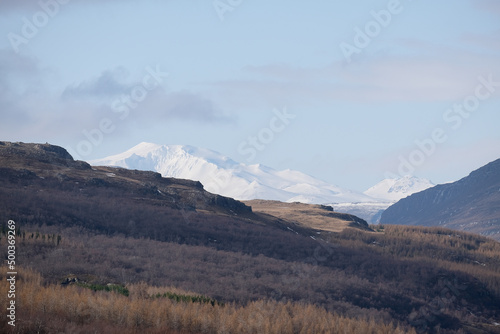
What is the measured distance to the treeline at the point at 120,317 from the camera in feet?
179

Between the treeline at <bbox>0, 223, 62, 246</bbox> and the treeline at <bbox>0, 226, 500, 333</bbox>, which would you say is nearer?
the treeline at <bbox>0, 226, 500, 333</bbox>

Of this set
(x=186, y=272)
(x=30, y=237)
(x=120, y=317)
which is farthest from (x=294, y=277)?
(x=120, y=317)

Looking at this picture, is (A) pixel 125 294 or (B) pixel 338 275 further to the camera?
(B) pixel 338 275

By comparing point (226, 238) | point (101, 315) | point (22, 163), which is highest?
point (22, 163)

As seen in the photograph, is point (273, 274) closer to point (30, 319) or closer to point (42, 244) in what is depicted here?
point (42, 244)

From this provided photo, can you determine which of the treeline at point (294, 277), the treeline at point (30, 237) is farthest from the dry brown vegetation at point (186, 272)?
the treeline at point (30, 237)

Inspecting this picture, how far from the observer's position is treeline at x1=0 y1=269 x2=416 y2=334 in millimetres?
54656

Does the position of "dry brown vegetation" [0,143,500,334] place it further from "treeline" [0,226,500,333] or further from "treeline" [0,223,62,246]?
"treeline" [0,223,62,246]

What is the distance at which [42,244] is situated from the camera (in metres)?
113

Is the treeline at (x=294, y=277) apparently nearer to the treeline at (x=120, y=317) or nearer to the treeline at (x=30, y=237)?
the treeline at (x=30, y=237)

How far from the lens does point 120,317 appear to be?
6309 cm

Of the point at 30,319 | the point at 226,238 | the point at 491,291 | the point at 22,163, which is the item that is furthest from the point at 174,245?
the point at 30,319

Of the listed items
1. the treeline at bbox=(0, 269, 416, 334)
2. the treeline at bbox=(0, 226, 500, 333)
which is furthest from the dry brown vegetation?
the treeline at bbox=(0, 226, 500, 333)

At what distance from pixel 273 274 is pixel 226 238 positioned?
2885 cm
